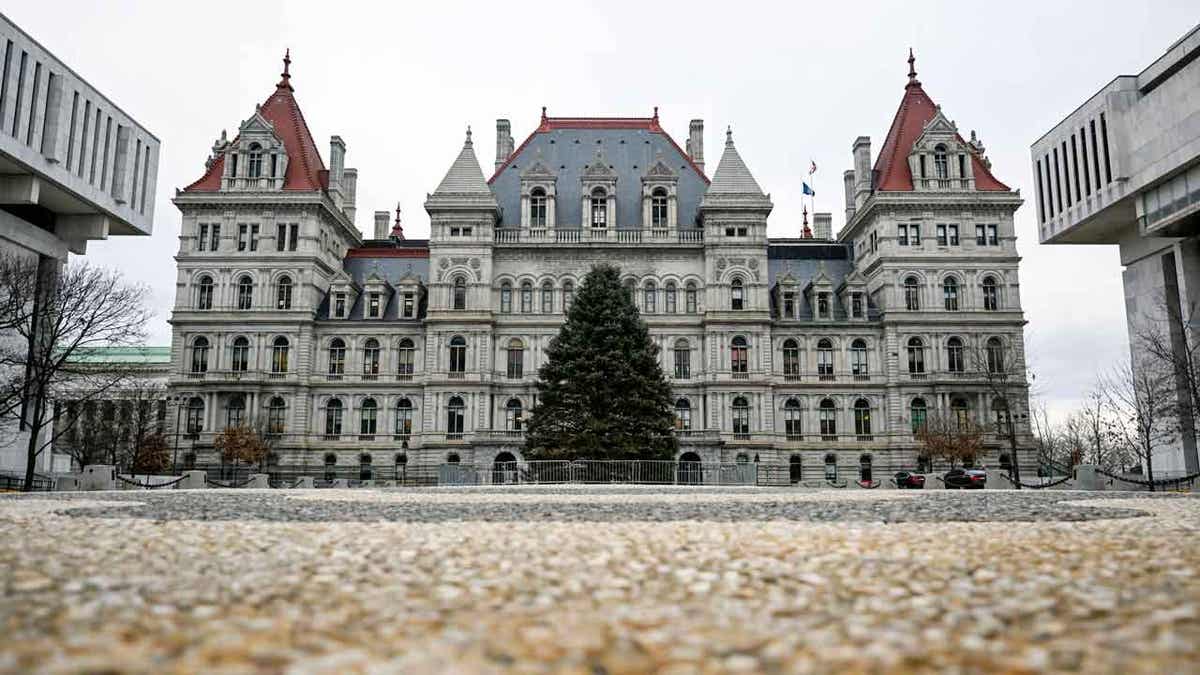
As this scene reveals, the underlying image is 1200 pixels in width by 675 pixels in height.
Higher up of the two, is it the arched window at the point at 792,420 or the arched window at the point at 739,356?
the arched window at the point at 739,356

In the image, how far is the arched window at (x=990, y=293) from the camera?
58875 mm

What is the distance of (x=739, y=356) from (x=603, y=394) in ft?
60.8

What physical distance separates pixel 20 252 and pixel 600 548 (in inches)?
1837

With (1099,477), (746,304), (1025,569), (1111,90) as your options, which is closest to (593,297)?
(746,304)

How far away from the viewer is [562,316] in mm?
58438

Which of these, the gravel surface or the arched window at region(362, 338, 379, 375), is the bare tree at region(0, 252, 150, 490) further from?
the gravel surface

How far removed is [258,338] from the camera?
58.3 meters

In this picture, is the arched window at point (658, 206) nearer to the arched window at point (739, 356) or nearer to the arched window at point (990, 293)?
the arched window at point (739, 356)

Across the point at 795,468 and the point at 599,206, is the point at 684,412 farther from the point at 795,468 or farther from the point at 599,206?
the point at 599,206

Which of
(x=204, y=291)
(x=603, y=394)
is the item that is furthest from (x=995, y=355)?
(x=204, y=291)

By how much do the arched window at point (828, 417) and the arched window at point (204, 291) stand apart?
136 feet

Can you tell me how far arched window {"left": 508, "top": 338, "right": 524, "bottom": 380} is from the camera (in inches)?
2297

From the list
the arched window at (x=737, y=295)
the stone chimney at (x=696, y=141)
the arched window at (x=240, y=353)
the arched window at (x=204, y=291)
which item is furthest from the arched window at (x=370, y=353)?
the stone chimney at (x=696, y=141)

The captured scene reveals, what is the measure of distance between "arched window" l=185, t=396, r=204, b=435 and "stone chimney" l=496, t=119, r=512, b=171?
2753cm
